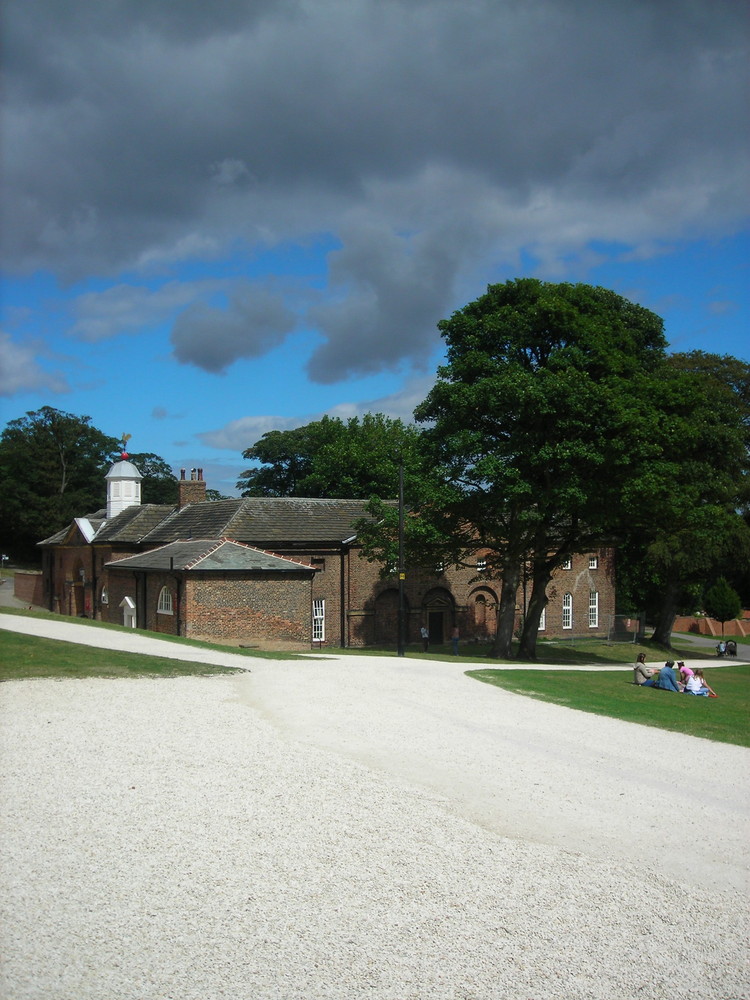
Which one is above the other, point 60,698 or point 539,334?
point 539,334

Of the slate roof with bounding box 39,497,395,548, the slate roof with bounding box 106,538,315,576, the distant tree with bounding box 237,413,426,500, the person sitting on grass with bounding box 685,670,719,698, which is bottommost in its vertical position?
the person sitting on grass with bounding box 685,670,719,698

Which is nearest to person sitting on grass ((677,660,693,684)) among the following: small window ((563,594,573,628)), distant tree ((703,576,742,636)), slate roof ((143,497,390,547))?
slate roof ((143,497,390,547))

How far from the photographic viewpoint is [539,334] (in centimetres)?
3153

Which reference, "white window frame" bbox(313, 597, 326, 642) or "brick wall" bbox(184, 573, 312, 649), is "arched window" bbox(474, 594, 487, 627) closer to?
"white window frame" bbox(313, 597, 326, 642)

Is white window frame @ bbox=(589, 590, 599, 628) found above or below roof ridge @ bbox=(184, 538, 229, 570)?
below

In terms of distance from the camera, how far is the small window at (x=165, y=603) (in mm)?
34125

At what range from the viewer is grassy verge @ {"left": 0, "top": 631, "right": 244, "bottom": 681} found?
16609 mm

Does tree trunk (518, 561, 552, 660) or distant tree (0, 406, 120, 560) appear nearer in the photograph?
tree trunk (518, 561, 552, 660)

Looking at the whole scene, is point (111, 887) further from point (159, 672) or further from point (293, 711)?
point (159, 672)

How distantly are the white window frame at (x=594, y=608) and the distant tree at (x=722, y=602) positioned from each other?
32.2ft

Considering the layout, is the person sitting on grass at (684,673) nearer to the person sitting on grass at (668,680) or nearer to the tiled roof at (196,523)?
the person sitting on grass at (668,680)

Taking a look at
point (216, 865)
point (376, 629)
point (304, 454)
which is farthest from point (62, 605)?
point (216, 865)

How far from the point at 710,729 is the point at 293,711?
24.4ft

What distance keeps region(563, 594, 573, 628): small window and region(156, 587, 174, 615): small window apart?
25.5 metres
